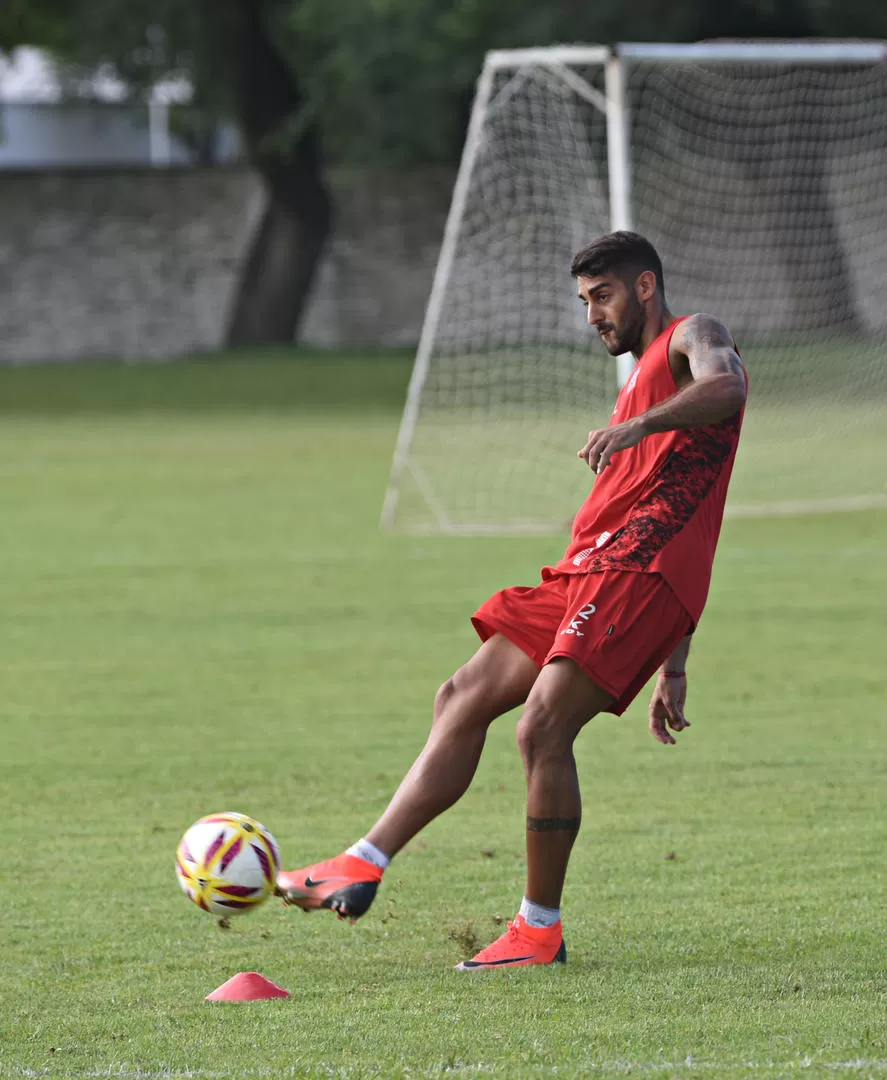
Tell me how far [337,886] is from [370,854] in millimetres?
142

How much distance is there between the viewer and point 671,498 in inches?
198

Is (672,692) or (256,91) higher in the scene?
(672,692)

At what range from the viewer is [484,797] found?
721 centimetres

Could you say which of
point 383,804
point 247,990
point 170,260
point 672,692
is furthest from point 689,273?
point 247,990

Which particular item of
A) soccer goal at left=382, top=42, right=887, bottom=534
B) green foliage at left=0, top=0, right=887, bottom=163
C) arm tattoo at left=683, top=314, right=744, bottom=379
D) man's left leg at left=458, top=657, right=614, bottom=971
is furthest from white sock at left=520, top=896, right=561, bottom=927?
green foliage at left=0, top=0, right=887, bottom=163

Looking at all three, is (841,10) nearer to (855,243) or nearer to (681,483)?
(855,243)

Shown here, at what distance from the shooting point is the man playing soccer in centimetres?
495

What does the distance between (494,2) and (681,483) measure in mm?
26370

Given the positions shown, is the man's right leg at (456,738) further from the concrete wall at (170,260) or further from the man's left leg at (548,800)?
the concrete wall at (170,260)

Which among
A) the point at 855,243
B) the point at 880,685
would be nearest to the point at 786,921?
the point at 880,685

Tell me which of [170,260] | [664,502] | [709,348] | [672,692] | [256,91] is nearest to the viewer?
[709,348]

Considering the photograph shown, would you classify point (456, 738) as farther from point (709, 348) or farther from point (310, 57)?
point (310, 57)

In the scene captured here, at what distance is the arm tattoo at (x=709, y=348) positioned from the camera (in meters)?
4.86

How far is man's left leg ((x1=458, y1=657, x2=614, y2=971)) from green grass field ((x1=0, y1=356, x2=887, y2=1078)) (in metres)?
0.11
